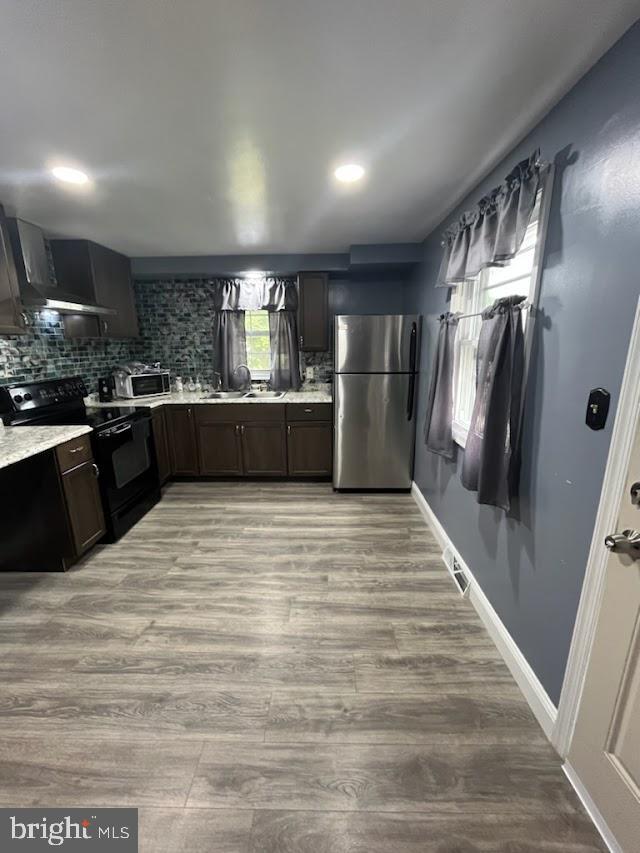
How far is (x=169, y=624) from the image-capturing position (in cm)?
175

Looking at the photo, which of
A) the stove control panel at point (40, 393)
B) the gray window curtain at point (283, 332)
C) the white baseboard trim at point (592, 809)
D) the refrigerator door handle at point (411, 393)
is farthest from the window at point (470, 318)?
the stove control panel at point (40, 393)

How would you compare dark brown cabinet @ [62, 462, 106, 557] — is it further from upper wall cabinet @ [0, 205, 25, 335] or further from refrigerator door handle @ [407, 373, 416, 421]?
refrigerator door handle @ [407, 373, 416, 421]

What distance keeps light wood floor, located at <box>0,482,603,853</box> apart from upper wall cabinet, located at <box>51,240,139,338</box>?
207 cm

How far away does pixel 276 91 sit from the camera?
1163mm

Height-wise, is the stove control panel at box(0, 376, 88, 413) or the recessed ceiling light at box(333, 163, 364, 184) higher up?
the recessed ceiling light at box(333, 163, 364, 184)

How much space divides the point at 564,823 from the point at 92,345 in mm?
4290

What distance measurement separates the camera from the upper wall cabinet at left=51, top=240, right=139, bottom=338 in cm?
281

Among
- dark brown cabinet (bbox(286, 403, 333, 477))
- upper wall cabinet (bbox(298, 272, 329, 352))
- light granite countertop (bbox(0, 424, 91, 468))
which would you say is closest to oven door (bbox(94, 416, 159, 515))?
light granite countertop (bbox(0, 424, 91, 468))

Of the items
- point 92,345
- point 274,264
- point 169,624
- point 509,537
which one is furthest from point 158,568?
point 274,264

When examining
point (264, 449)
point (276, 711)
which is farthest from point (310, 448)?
point (276, 711)

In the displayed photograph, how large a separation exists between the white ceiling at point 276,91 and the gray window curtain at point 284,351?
1.63 m

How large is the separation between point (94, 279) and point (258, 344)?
1633 millimetres

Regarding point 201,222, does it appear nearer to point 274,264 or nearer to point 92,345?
point 274,264

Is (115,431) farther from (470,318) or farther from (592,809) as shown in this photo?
(592,809)
